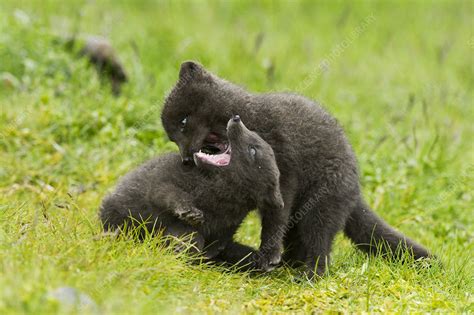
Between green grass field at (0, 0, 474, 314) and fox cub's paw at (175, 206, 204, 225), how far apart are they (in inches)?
11.1

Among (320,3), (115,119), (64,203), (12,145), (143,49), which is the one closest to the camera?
(64,203)

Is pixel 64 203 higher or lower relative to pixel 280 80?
lower

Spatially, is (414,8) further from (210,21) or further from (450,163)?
(450,163)

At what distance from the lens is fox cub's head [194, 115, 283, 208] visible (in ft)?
17.4

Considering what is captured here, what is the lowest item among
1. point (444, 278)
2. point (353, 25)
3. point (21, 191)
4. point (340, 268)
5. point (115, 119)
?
point (21, 191)

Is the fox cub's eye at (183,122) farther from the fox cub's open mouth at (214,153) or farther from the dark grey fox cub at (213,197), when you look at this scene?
the dark grey fox cub at (213,197)

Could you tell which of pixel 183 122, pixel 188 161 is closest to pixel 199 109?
pixel 183 122

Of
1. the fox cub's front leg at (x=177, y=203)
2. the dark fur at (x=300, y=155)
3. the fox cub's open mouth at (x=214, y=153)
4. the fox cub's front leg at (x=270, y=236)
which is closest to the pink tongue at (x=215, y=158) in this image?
the fox cub's open mouth at (x=214, y=153)

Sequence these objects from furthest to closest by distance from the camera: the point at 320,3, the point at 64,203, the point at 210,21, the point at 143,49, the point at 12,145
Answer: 1. the point at 320,3
2. the point at 210,21
3. the point at 143,49
4. the point at 12,145
5. the point at 64,203

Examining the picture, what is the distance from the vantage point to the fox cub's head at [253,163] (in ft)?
17.4

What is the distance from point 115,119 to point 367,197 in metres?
2.76

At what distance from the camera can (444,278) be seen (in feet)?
17.7

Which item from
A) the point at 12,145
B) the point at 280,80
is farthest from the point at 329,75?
the point at 12,145

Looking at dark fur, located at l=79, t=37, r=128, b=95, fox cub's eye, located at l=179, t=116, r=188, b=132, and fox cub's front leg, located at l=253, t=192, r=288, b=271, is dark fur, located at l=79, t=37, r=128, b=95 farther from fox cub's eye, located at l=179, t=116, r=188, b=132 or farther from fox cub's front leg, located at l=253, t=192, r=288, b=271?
fox cub's front leg, located at l=253, t=192, r=288, b=271
